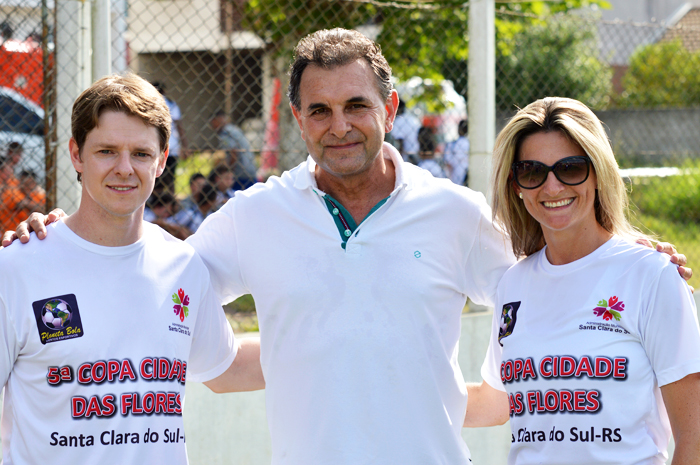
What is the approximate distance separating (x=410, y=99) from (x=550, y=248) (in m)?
5.88

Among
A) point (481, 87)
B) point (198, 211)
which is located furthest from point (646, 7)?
point (198, 211)

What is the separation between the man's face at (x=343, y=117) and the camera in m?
2.54

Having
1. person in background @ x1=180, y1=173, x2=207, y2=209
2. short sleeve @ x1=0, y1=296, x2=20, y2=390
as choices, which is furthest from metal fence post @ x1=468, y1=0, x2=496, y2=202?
short sleeve @ x1=0, y1=296, x2=20, y2=390

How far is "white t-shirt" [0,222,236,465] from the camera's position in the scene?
2.18 meters

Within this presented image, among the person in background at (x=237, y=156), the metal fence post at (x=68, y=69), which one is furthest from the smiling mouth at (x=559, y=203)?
the person in background at (x=237, y=156)

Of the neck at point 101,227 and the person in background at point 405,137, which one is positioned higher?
the person in background at point 405,137

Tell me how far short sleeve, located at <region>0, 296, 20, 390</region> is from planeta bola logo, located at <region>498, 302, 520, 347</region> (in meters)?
1.55

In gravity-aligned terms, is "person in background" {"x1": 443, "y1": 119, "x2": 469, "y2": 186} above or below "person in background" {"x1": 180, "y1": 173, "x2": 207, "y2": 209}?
above

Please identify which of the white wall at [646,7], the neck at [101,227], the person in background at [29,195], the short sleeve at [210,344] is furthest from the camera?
the white wall at [646,7]

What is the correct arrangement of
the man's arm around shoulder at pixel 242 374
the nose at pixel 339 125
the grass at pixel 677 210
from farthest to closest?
the grass at pixel 677 210 < the man's arm around shoulder at pixel 242 374 < the nose at pixel 339 125

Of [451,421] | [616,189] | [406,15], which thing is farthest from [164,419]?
[406,15]

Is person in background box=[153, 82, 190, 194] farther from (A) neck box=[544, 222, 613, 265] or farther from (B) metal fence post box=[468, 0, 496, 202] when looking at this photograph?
(A) neck box=[544, 222, 613, 265]

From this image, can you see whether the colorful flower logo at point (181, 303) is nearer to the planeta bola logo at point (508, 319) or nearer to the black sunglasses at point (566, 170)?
the planeta bola logo at point (508, 319)

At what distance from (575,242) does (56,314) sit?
1.67 metres
